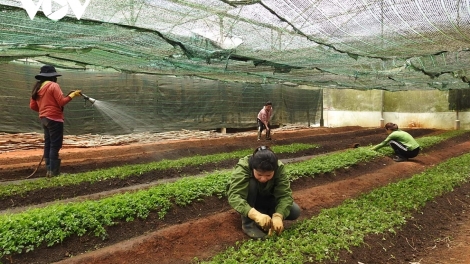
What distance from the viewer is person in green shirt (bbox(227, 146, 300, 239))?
351 centimetres

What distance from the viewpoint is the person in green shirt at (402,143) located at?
8945 millimetres

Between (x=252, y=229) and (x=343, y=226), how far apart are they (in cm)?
118

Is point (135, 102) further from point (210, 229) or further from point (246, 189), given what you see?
point (246, 189)

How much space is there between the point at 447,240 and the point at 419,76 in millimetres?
8579

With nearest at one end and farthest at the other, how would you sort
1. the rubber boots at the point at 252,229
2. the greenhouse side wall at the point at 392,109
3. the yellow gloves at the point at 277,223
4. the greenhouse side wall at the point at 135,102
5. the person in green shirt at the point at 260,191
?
the person in green shirt at the point at 260,191 < the yellow gloves at the point at 277,223 < the rubber boots at the point at 252,229 < the greenhouse side wall at the point at 135,102 < the greenhouse side wall at the point at 392,109

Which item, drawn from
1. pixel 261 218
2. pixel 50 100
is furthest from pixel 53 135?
pixel 261 218

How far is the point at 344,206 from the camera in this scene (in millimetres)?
4988

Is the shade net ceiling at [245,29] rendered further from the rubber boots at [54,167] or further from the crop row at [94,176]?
the crop row at [94,176]

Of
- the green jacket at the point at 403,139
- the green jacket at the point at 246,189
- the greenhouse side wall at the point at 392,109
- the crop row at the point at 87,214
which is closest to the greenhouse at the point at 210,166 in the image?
the crop row at the point at 87,214

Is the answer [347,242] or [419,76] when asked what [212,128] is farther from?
[347,242]

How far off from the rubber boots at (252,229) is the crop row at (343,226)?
16 cm

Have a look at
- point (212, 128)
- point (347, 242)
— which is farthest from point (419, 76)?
point (347, 242)

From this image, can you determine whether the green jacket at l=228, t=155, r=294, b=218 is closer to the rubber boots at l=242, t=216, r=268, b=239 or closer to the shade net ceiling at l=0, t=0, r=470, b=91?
the rubber boots at l=242, t=216, r=268, b=239

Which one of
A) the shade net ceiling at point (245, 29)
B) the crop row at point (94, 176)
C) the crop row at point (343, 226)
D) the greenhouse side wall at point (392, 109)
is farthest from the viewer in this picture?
the greenhouse side wall at point (392, 109)
